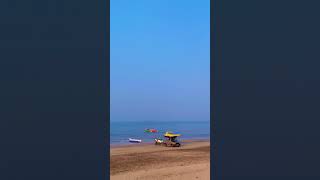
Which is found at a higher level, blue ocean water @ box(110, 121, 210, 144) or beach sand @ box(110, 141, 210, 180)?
beach sand @ box(110, 141, 210, 180)

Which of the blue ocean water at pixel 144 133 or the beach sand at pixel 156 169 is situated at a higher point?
the beach sand at pixel 156 169

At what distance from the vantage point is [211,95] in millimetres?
3027

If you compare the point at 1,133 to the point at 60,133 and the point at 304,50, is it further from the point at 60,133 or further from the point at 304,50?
the point at 304,50

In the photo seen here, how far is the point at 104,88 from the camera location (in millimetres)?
3037

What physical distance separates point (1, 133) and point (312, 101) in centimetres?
230

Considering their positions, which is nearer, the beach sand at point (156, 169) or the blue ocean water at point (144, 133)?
the beach sand at point (156, 169)

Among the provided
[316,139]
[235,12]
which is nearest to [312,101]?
[316,139]

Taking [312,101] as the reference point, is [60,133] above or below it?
below

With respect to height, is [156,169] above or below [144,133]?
above

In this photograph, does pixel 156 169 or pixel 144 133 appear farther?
pixel 144 133

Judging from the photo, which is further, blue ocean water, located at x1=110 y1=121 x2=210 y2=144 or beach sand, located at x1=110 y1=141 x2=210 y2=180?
blue ocean water, located at x1=110 y1=121 x2=210 y2=144

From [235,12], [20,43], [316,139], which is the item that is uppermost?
[235,12]

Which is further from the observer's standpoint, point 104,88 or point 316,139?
point 104,88

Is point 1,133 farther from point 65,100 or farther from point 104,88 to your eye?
point 104,88
